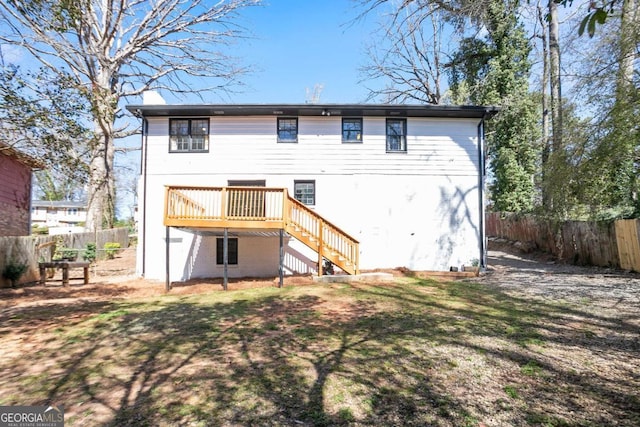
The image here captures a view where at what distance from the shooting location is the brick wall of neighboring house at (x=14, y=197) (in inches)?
585

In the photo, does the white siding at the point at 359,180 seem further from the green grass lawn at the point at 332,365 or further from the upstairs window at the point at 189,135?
the green grass lawn at the point at 332,365

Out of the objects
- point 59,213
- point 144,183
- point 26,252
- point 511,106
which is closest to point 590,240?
point 511,106

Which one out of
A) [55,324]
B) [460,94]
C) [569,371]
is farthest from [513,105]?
[55,324]

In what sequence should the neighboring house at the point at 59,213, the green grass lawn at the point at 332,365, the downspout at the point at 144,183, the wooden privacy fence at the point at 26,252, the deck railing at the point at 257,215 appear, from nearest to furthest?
the green grass lawn at the point at 332,365, the deck railing at the point at 257,215, the wooden privacy fence at the point at 26,252, the downspout at the point at 144,183, the neighboring house at the point at 59,213

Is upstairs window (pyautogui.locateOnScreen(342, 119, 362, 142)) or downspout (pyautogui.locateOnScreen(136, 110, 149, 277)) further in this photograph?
upstairs window (pyautogui.locateOnScreen(342, 119, 362, 142))

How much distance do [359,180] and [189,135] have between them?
20.6 feet

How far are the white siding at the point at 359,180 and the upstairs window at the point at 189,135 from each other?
247 millimetres

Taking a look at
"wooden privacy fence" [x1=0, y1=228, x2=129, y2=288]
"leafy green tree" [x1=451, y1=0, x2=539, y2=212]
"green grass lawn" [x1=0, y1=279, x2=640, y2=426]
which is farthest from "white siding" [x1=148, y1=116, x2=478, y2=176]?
"leafy green tree" [x1=451, y1=0, x2=539, y2=212]

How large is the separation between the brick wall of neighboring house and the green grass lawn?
430 inches

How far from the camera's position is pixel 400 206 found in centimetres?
1210

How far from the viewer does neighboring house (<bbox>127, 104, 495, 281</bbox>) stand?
38.6 feet

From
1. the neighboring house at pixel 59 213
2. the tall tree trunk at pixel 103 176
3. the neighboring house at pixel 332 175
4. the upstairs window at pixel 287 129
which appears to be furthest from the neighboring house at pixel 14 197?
the neighboring house at pixel 59 213

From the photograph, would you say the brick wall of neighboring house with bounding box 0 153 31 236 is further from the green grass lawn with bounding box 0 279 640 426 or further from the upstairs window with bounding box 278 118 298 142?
the upstairs window with bounding box 278 118 298 142

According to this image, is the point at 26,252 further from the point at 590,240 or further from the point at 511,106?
the point at 511,106
